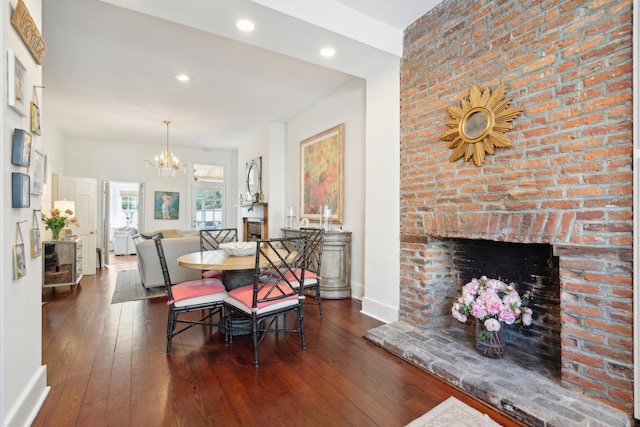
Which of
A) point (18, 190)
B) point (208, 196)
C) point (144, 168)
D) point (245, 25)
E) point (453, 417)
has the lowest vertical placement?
point (453, 417)

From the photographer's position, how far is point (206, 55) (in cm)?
355

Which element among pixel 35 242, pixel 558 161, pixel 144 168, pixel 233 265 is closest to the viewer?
pixel 35 242

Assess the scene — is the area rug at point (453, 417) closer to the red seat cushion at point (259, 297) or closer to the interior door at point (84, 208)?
the red seat cushion at point (259, 297)

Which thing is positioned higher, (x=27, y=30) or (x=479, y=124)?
(x=27, y=30)

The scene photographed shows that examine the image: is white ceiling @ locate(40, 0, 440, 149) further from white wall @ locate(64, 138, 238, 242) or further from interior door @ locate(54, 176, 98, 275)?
white wall @ locate(64, 138, 238, 242)

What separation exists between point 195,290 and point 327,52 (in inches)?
98.7

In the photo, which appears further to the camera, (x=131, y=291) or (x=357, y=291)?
(x=131, y=291)

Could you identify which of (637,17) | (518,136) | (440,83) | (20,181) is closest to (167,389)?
(20,181)

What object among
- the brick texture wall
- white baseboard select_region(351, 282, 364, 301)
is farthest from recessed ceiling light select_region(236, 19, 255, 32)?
white baseboard select_region(351, 282, 364, 301)

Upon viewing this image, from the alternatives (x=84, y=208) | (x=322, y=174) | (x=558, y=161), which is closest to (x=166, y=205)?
(x=84, y=208)

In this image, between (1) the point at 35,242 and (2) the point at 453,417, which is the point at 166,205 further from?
(2) the point at 453,417

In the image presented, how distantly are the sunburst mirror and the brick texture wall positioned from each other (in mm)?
64

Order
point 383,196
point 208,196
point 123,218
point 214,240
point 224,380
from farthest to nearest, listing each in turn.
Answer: point 123,218
point 208,196
point 214,240
point 383,196
point 224,380

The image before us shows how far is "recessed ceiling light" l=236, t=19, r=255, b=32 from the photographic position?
257cm
